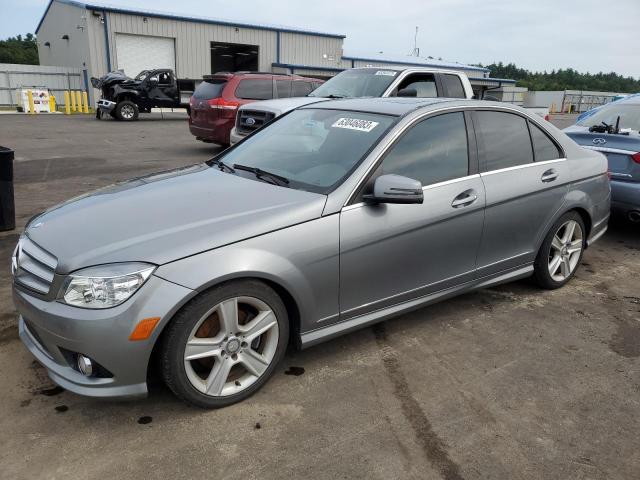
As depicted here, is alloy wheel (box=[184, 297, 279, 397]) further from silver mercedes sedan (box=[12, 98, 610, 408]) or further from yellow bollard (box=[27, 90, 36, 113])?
yellow bollard (box=[27, 90, 36, 113])

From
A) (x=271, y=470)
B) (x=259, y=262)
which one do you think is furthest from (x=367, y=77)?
(x=271, y=470)

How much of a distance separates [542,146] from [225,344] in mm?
3042

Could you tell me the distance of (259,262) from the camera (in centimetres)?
267

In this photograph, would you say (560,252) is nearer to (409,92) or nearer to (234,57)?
(409,92)

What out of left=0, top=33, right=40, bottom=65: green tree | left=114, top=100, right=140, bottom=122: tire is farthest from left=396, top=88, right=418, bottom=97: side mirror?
left=0, top=33, right=40, bottom=65: green tree

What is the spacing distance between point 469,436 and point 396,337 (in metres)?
1.09

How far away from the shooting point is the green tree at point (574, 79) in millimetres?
92500

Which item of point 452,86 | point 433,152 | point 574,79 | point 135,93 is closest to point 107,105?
point 135,93

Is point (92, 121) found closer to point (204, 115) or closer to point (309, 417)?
point (204, 115)

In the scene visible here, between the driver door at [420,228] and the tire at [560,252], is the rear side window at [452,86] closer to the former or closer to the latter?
the tire at [560,252]

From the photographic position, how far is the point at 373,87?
8344 millimetres

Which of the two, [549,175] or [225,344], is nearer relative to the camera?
[225,344]

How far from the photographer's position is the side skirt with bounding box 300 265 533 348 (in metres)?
3.06

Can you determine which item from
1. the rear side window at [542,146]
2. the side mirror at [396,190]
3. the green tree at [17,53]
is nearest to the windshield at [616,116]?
the rear side window at [542,146]
